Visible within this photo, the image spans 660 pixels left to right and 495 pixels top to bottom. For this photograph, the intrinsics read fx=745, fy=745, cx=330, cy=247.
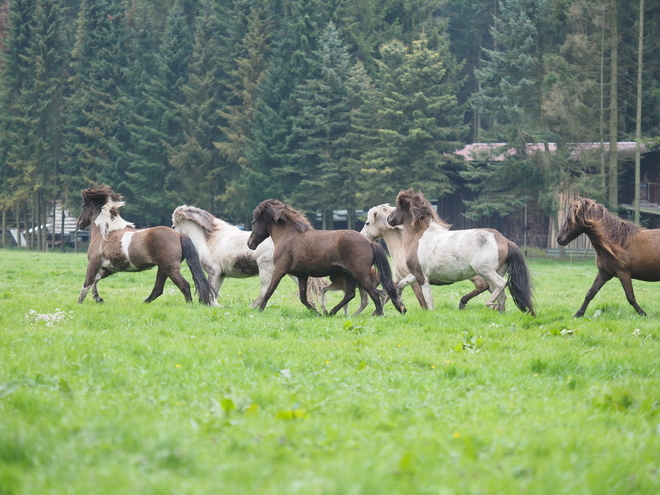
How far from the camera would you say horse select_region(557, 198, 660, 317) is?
11.7 meters

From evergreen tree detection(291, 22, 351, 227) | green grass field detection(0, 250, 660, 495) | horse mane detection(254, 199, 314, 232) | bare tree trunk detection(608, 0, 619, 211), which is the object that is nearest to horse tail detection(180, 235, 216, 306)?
horse mane detection(254, 199, 314, 232)

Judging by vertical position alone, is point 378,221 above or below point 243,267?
above

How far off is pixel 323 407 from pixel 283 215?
7053 mm

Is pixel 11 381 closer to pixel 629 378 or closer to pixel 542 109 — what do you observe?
pixel 629 378

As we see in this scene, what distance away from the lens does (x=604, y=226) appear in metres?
11.9

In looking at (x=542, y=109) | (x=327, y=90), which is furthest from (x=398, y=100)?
(x=542, y=109)

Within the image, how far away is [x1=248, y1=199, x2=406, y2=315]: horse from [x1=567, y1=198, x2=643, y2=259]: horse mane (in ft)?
10.6

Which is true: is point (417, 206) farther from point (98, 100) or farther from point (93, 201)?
point (98, 100)

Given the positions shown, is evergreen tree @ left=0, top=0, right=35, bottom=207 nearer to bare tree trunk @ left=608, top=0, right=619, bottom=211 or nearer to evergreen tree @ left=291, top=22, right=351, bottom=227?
evergreen tree @ left=291, top=22, right=351, bottom=227

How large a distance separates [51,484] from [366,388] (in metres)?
2.87

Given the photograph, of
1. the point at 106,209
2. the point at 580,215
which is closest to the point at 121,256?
the point at 106,209

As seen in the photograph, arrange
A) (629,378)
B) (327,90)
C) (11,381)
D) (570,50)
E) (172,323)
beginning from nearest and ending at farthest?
(11,381)
(629,378)
(172,323)
(570,50)
(327,90)

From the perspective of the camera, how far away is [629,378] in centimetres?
678

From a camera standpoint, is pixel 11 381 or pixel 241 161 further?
pixel 241 161
